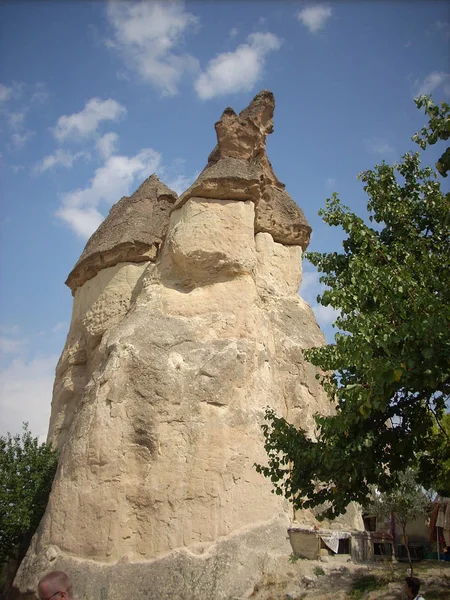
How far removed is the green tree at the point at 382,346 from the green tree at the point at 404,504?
17.8ft

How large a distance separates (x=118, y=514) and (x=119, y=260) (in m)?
8.39

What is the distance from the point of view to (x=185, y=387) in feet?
44.9

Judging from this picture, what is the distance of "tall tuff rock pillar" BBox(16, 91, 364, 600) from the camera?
12.0 m

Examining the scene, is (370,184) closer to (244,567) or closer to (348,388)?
(348,388)

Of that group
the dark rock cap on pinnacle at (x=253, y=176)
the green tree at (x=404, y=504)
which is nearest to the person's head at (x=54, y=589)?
the green tree at (x=404, y=504)

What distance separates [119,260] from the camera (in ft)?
59.8

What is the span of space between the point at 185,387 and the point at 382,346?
7.51 m

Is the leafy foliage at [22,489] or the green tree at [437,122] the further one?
the leafy foliage at [22,489]

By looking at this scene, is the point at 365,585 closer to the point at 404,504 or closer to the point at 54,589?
the point at 404,504

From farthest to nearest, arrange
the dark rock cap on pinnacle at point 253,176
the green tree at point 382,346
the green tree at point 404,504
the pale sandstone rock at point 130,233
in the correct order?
the pale sandstone rock at point 130,233
the dark rock cap on pinnacle at point 253,176
the green tree at point 404,504
the green tree at point 382,346

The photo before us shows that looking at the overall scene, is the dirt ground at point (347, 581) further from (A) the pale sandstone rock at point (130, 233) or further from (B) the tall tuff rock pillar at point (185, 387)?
(A) the pale sandstone rock at point (130, 233)

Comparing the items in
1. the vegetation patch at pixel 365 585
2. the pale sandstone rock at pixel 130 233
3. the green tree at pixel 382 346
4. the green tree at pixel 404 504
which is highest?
the pale sandstone rock at pixel 130 233

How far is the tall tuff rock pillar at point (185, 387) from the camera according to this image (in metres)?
12.0

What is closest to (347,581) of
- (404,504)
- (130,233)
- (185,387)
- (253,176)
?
(404,504)
